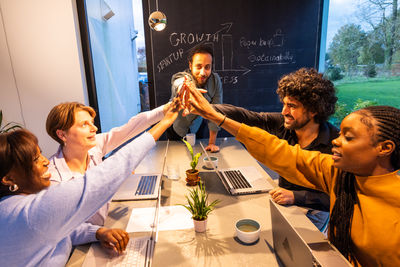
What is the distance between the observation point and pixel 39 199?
93 centimetres

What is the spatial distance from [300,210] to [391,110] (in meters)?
0.74

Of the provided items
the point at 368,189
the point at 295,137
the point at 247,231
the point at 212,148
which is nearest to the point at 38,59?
the point at 212,148

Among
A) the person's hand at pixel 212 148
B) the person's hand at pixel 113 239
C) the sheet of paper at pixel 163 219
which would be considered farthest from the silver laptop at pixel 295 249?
the person's hand at pixel 212 148

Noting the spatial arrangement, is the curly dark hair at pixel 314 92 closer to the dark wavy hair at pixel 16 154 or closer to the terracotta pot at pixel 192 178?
the terracotta pot at pixel 192 178

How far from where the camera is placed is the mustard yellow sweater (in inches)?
38.5

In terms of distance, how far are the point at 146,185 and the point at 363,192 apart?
1.29 m

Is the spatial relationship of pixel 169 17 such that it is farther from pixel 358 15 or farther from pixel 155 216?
pixel 155 216

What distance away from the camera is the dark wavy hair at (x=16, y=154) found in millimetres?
1005

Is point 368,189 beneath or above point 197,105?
beneath

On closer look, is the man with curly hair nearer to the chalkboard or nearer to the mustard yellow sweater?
the mustard yellow sweater

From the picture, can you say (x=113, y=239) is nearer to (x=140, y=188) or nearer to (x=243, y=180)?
(x=140, y=188)

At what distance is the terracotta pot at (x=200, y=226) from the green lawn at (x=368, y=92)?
260 cm

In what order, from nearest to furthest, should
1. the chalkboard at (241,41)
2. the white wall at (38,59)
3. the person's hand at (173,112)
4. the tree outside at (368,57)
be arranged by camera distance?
the person's hand at (173,112) < the white wall at (38,59) < the tree outside at (368,57) < the chalkboard at (241,41)

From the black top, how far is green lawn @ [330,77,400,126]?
1.45 m
